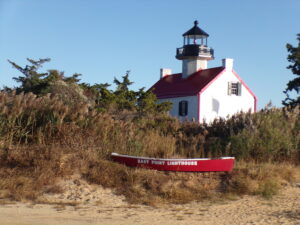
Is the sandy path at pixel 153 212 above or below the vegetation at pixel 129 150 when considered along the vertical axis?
below

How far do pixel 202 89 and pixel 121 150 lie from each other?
Answer: 24.2 metres

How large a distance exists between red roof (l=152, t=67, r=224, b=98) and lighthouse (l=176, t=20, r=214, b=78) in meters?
0.73

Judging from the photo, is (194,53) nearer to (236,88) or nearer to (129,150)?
(236,88)

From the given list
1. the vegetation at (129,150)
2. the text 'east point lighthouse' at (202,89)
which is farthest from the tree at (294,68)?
the vegetation at (129,150)

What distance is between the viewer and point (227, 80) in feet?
120

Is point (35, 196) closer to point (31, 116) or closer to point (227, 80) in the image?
point (31, 116)

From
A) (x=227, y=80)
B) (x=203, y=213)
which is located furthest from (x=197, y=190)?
(x=227, y=80)

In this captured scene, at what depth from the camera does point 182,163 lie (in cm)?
1002

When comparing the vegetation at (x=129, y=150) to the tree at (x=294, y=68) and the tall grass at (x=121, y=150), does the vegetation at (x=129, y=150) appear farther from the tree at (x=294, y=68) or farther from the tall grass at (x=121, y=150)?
the tree at (x=294, y=68)

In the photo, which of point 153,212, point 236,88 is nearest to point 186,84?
point 236,88

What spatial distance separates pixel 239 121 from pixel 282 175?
3.17 m

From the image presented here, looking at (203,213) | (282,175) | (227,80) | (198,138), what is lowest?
(203,213)

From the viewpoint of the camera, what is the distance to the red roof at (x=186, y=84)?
36.1 metres

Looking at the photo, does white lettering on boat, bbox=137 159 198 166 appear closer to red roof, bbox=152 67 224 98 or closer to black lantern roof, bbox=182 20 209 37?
red roof, bbox=152 67 224 98
